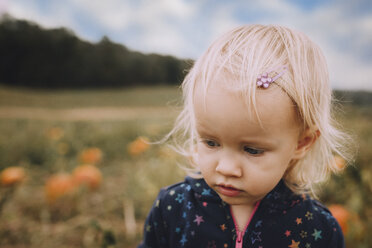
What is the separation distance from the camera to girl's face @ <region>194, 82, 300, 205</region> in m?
0.88

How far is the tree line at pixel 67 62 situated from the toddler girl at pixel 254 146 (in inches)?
370

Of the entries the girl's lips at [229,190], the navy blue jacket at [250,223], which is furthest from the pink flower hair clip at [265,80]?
the navy blue jacket at [250,223]

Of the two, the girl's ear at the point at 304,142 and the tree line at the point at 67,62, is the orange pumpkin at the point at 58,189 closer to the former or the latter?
the girl's ear at the point at 304,142

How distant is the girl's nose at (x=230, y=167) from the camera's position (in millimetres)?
917

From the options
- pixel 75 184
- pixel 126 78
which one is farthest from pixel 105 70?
pixel 75 184

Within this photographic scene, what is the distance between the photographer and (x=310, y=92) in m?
0.99

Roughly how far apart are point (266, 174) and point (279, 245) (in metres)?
0.35

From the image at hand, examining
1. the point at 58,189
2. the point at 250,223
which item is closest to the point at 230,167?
the point at 250,223

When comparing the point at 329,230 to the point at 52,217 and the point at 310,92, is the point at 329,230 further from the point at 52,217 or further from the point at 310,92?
the point at 52,217

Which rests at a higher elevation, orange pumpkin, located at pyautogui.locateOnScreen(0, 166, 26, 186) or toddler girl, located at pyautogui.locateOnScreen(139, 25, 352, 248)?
toddler girl, located at pyautogui.locateOnScreen(139, 25, 352, 248)

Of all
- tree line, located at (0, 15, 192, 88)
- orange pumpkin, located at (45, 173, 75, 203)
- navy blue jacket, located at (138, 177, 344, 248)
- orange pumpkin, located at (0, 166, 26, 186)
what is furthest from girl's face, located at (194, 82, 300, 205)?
tree line, located at (0, 15, 192, 88)

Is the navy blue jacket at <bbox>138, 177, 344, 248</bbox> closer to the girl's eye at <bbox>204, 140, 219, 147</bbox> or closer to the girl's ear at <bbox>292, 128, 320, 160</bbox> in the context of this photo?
the girl's ear at <bbox>292, 128, 320, 160</bbox>

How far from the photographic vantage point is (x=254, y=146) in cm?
91

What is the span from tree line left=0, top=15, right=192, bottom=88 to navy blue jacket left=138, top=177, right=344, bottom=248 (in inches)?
370
